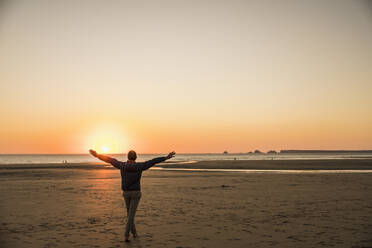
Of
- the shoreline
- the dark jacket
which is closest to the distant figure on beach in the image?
the dark jacket

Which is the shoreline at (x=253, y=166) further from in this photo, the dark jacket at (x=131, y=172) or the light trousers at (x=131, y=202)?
the dark jacket at (x=131, y=172)

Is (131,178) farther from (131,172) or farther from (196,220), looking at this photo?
(196,220)

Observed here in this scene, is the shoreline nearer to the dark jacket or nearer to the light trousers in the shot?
the light trousers

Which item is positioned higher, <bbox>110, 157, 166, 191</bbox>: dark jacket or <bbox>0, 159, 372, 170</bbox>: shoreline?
<bbox>110, 157, 166, 191</bbox>: dark jacket

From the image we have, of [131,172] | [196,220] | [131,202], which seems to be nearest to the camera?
[131,172]

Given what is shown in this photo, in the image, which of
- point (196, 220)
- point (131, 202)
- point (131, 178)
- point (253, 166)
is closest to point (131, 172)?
point (131, 178)

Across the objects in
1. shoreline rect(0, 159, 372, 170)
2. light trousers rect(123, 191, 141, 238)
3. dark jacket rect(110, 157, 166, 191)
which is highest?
dark jacket rect(110, 157, 166, 191)

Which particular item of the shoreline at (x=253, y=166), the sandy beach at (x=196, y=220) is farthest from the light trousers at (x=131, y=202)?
the shoreline at (x=253, y=166)

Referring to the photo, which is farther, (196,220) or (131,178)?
(196,220)

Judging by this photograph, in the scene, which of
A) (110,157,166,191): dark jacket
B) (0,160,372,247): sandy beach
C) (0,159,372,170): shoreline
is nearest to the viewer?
(110,157,166,191): dark jacket

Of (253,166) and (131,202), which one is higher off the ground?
(131,202)

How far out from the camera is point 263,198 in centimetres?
1798

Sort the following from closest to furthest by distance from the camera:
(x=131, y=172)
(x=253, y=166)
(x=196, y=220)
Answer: (x=131, y=172)
(x=196, y=220)
(x=253, y=166)

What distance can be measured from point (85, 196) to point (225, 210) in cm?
A: 870
